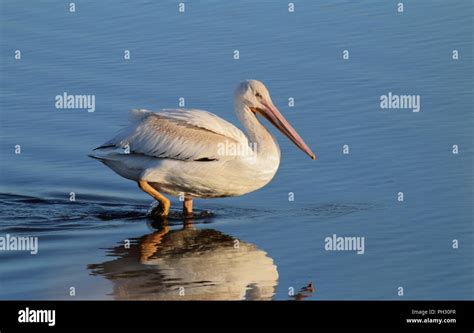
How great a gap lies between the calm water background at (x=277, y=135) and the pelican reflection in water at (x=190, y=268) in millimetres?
50

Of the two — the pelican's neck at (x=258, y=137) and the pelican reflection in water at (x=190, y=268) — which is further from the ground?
the pelican's neck at (x=258, y=137)

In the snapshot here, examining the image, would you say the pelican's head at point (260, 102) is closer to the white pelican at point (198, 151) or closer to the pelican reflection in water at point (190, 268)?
the white pelican at point (198, 151)

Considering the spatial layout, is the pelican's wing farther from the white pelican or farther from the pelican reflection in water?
the pelican reflection in water

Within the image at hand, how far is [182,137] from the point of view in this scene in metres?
12.2

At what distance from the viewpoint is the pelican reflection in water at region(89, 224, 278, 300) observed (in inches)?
402

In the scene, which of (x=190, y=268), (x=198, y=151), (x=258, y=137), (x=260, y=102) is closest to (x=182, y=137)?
(x=198, y=151)

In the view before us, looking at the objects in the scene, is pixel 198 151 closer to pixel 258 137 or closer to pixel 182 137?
pixel 182 137

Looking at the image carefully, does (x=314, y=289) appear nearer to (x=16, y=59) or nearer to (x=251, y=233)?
→ (x=251, y=233)

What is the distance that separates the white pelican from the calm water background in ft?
1.48

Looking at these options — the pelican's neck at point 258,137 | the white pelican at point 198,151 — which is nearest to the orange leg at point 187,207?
the white pelican at point 198,151

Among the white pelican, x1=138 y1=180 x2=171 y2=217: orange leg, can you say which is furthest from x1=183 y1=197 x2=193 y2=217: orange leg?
x1=138 y1=180 x2=171 y2=217: orange leg

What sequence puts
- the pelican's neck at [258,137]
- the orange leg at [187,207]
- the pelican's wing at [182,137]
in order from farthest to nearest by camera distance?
the orange leg at [187,207]
the pelican's neck at [258,137]
the pelican's wing at [182,137]

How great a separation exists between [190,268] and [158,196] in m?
1.67

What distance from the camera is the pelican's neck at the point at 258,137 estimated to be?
1226cm
